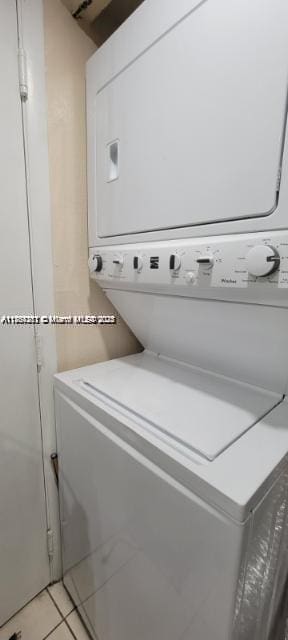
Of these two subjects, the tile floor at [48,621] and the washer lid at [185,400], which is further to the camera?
the tile floor at [48,621]

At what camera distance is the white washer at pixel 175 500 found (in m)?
0.71

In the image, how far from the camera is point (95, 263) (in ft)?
4.59

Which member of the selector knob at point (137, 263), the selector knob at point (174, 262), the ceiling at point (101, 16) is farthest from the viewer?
the ceiling at point (101, 16)

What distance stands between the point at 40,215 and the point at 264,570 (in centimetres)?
162

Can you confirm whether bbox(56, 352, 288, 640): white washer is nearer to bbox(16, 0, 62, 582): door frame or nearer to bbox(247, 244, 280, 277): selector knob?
bbox(16, 0, 62, 582): door frame

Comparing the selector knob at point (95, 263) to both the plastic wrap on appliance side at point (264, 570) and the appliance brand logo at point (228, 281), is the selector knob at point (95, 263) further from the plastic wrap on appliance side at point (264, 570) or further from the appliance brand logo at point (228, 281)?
the plastic wrap on appliance side at point (264, 570)

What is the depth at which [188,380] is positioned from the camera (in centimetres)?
131

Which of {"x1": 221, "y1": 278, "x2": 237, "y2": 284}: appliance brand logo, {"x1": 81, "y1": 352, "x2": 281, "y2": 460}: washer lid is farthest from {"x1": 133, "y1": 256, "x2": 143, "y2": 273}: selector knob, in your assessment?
{"x1": 81, "y1": 352, "x2": 281, "y2": 460}: washer lid

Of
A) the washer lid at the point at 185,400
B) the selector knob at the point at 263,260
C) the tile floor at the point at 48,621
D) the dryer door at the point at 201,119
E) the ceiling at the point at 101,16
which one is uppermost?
the ceiling at the point at 101,16

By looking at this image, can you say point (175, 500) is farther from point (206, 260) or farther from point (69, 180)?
point (69, 180)

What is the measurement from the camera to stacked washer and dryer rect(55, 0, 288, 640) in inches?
29.1

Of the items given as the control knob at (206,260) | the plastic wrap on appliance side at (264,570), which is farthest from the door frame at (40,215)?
the plastic wrap on appliance side at (264,570)

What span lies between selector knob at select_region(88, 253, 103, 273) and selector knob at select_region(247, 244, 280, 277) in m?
0.80

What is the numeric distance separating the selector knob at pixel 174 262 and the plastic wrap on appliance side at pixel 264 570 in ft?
2.39
